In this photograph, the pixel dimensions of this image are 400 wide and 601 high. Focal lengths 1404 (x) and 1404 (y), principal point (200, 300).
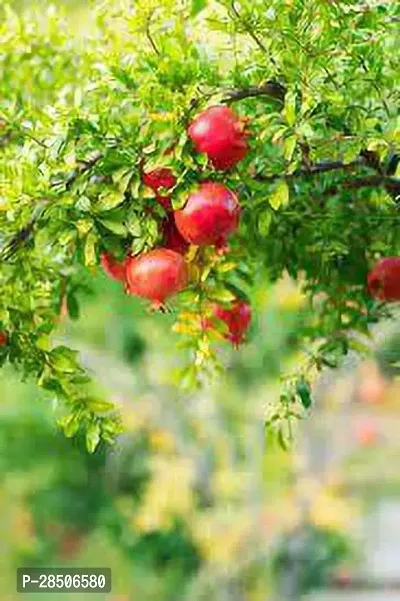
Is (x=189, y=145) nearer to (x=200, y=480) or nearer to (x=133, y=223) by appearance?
(x=133, y=223)

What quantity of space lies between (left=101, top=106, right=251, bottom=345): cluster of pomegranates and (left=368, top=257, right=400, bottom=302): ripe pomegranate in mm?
256

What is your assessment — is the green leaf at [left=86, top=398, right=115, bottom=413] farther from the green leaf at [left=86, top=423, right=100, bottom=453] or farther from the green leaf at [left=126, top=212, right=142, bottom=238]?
the green leaf at [left=126, top=212, right=142, bottom=238]

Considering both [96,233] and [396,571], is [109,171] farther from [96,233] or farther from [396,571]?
[396,571]

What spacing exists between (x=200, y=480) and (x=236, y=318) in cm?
366

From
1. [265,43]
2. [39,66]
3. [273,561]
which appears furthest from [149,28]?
[273,561]

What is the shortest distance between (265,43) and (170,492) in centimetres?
401

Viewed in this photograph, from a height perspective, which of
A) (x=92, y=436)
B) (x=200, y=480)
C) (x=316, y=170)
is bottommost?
(x=92, y=436)

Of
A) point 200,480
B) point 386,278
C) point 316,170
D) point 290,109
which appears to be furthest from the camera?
point 200,480

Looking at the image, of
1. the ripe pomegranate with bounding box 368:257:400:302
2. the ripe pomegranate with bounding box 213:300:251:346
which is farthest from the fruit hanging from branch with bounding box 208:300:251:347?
the ripe pomegranate with bounding box 368:257:400:302

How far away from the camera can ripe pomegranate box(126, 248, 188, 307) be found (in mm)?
1190

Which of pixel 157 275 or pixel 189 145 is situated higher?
pixel 189 145

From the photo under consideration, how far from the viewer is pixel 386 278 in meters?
1.43

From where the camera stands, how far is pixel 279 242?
1484 millimetres

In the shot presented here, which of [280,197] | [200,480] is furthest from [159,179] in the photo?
[200,480]
